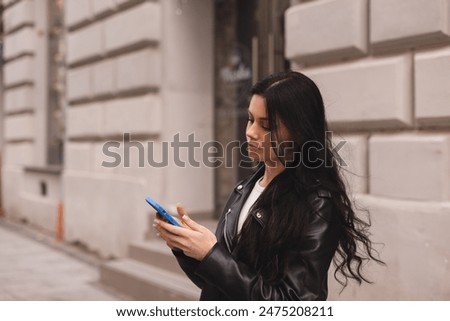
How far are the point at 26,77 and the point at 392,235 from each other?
9.05 m

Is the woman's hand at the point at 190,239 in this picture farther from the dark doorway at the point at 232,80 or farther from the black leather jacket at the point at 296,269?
the dark doorway at the point at 232,80

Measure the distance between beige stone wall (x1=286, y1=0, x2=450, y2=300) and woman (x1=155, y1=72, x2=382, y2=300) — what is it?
2115 mm

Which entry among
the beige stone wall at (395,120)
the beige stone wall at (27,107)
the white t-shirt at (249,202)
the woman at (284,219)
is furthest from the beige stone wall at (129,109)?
the woman at (284,219)

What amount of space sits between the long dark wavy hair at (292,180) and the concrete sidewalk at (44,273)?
4481 mm

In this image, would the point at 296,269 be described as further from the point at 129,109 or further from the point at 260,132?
the point at 129,109

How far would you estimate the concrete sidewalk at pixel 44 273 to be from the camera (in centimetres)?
618

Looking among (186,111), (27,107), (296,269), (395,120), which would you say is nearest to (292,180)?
(296,269)

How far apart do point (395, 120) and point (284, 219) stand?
8.47 feet

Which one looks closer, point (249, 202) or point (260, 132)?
point (260, 132)

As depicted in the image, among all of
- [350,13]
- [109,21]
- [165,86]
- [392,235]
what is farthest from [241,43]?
[392,235]

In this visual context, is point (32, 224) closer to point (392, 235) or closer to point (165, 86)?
point (165, 86)

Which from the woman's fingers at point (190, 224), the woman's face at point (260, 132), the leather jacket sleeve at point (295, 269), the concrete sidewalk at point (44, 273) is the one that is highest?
the woman's face at point (260, 132)

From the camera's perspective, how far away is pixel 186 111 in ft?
24.0

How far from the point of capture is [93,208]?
841cm
